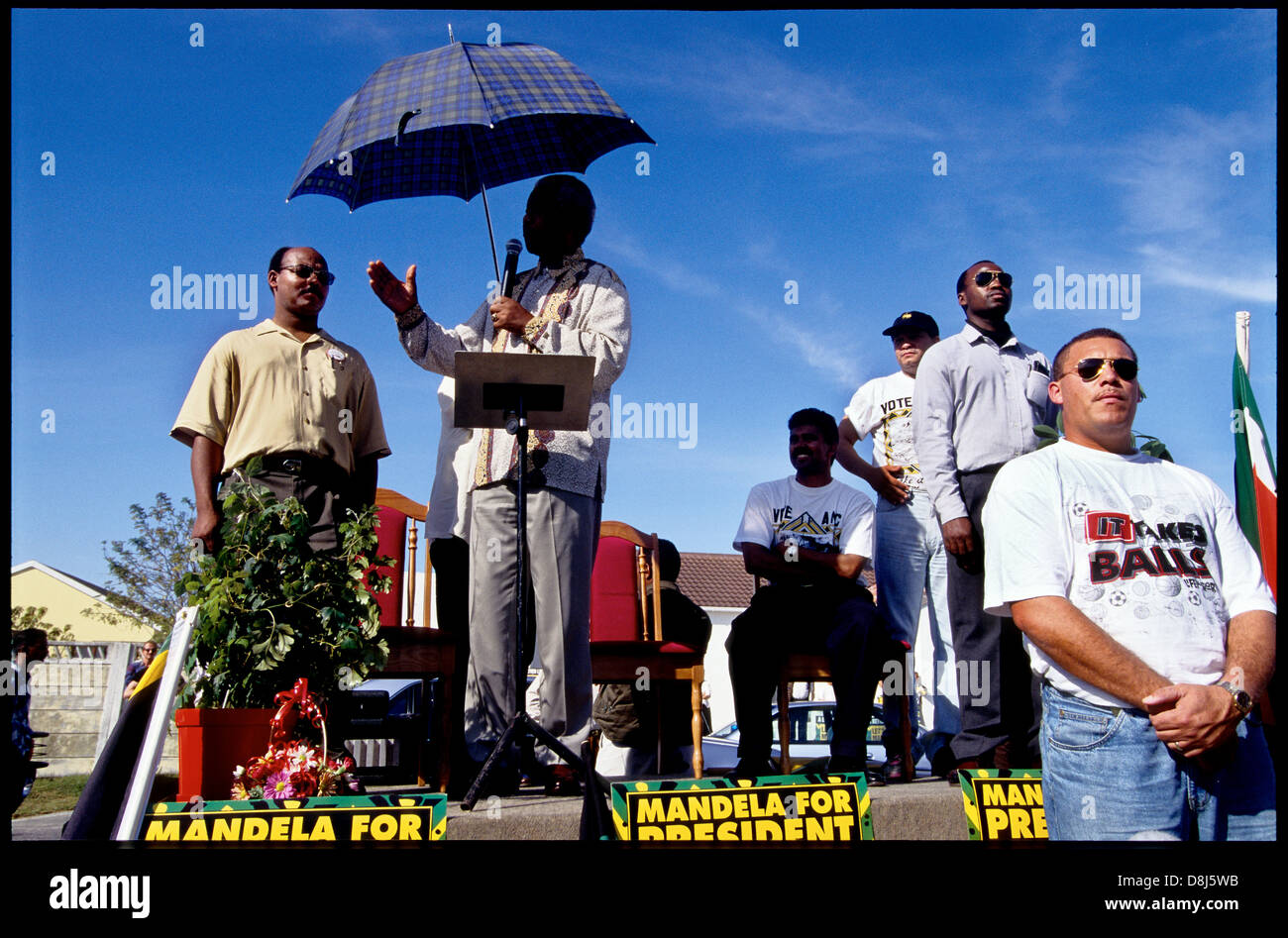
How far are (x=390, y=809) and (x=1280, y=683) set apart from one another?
7.95 feet

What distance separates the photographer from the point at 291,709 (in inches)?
152

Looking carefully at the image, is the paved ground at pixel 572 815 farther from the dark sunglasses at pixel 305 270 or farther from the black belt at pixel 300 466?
the dark sunglasses at pixel 305 270

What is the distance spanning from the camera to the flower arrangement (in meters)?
3.63

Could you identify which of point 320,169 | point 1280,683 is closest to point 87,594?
point 320,169

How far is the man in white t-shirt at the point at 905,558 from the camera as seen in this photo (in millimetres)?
5254

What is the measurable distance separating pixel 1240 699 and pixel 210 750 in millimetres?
3013

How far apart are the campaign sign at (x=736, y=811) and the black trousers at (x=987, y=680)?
1308 millimetres

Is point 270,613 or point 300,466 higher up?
point 300,466

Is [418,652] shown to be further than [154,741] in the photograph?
Yes

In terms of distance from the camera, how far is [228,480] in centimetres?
437

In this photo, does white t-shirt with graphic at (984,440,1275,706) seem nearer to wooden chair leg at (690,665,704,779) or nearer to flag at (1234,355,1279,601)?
wooden chair leg at (690,665,704,779)

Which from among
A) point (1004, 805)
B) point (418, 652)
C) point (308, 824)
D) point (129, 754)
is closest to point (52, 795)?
point (418, 652)

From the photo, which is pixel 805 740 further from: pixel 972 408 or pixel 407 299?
pixel 407 299

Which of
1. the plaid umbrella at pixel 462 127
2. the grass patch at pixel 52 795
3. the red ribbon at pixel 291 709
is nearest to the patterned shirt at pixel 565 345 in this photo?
the plaid umbrella at pixel 462 127
